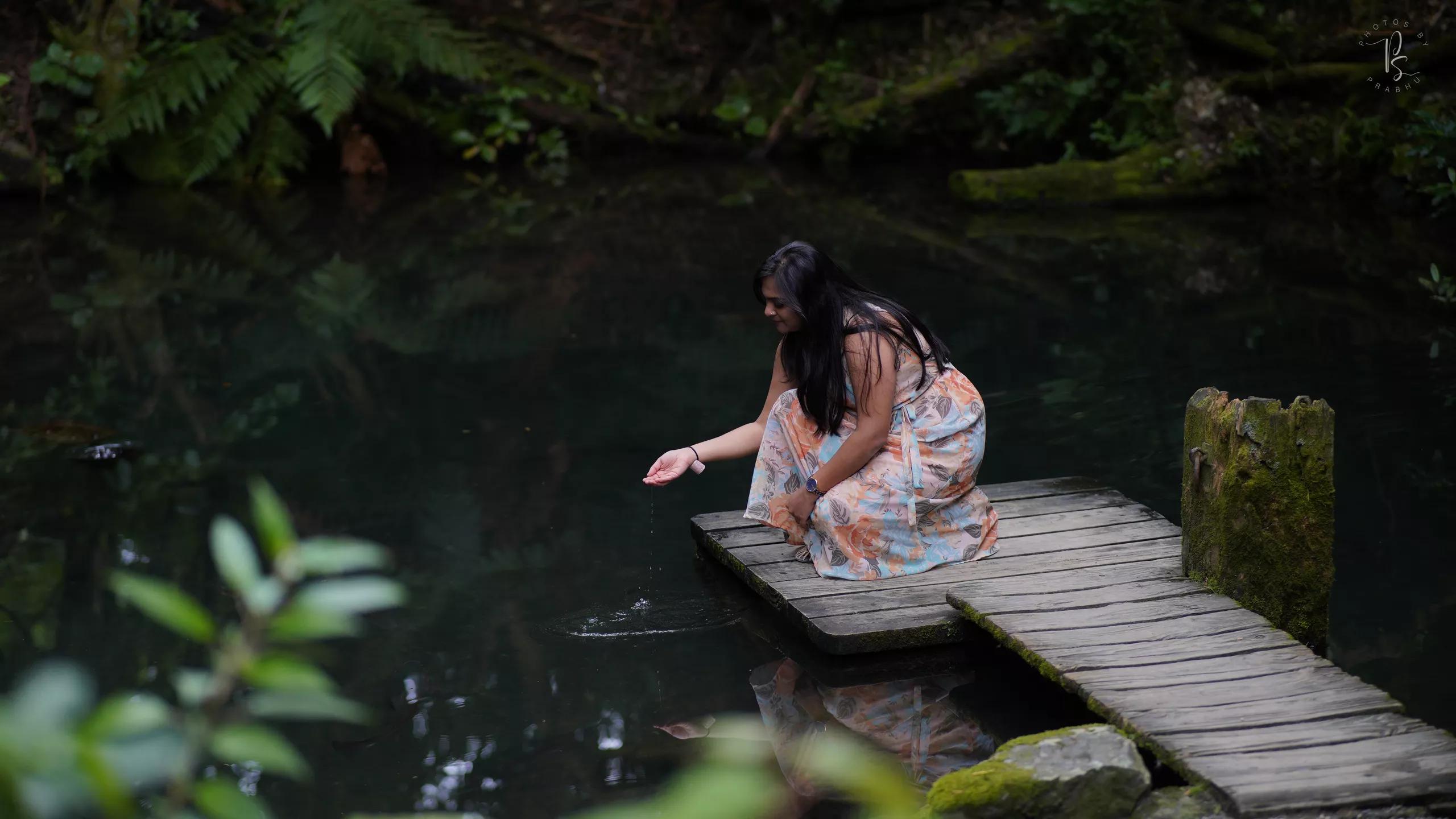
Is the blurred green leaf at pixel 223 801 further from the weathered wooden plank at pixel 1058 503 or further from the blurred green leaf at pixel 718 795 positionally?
the weathered wooden plank at pixel 1058 503

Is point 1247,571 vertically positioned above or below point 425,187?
below

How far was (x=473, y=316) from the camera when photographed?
329 inches

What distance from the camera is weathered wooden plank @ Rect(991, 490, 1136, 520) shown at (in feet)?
15.2

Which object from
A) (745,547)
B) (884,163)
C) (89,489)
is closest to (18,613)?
(89,489)

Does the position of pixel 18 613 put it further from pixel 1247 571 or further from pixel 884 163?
pixel 884 163

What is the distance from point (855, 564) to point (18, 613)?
8.61ft

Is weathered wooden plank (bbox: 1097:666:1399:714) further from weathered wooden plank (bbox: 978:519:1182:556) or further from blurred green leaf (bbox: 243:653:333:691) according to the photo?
blurred green leaf (bbox: 243:653:333:691)

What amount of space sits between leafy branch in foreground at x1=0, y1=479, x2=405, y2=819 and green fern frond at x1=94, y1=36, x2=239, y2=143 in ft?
43.4

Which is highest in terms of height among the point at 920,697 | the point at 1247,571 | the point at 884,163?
the point at 884,163

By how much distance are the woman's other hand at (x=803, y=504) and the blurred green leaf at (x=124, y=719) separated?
11.3 ft

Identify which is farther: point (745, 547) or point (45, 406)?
point (45, 406)

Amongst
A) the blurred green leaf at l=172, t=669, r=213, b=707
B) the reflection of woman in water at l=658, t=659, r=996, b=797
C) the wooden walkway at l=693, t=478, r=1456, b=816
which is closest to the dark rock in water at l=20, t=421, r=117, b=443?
the wooden walkway at l=693, t=478, r=1456, b=816

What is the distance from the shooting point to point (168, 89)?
13016 mm

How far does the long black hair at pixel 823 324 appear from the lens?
3977mm
